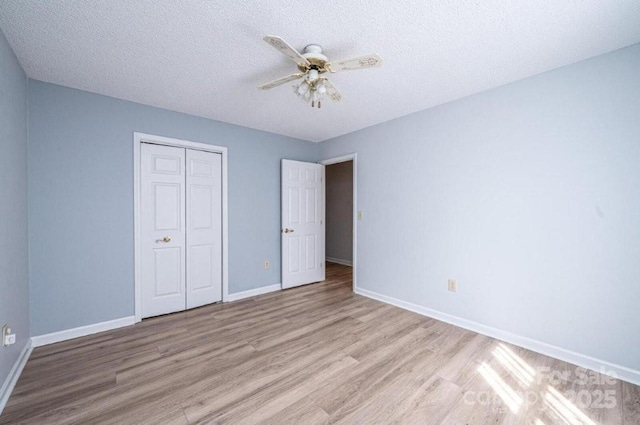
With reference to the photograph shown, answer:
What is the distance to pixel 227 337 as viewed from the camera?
2598mm

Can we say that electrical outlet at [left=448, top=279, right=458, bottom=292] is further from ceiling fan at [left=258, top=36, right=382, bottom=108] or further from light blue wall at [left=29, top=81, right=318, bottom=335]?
light blue wall at [left=29, top=81, right=318, bottom=335]

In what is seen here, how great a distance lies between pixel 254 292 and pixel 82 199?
2281 mm

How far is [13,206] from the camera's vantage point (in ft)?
6.55

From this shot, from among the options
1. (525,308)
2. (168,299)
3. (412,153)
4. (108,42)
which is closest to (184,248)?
(168,299)

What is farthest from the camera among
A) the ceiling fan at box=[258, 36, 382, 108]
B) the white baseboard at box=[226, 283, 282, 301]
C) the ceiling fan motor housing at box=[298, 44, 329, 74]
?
the white baseboard at box=[226, 283, 282, 301]

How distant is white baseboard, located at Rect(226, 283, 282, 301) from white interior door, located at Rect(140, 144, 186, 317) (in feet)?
2.08

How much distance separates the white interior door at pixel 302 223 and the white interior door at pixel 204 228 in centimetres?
98

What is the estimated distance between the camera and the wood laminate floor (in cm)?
161

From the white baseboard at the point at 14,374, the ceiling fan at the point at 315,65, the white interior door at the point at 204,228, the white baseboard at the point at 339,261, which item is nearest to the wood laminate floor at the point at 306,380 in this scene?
the white baseboard at the point at 14,374

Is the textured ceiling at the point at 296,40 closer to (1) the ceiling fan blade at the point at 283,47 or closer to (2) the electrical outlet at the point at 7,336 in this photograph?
(1) the ceiling fan blade at the point at 283,47

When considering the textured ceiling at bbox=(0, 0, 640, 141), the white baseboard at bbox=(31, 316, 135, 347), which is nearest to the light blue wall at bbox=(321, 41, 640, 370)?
the textured ceiling at bbox=(0, 0, 640, 141)

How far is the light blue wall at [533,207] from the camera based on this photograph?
1.97m

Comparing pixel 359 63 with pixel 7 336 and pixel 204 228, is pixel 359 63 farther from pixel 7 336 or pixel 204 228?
pixel 7 336

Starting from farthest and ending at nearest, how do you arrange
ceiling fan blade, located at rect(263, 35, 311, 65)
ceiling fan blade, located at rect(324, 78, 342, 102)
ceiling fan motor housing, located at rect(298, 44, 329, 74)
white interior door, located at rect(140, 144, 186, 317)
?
white interior door, located at rect(140, 144, 186, 317) < ceiling fan blade, located at rect(324, 78, 342, 102) < ceiling fan motor housing, located at rect(298, 44, 329, 74) < ceiling fan blade, located at rect(263, 35, 311, 65)
